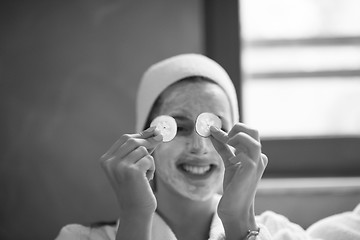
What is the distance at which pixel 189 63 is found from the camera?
123 cm

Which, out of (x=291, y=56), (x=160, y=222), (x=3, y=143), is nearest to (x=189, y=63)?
(x=160, y=222)

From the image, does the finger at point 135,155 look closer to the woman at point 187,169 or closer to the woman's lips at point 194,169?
the woman at point 187,169

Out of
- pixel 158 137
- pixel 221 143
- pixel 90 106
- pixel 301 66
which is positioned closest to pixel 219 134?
pixel 221 143

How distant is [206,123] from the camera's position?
107cm

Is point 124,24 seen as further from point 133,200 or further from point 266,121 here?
point 133,200

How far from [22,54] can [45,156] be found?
31 centimetres

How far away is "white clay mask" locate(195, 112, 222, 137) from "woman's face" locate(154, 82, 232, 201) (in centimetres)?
6

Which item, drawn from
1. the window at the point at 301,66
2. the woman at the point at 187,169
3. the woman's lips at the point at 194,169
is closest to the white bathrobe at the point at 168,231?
the woman at the point at 187,169

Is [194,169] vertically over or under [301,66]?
under

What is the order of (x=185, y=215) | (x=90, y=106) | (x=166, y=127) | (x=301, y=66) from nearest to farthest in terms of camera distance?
(x=166, y=127) < (x=185, y=215) < (x=90, y=106) < (x=301, y=66)

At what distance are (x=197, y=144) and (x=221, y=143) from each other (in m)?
0.09

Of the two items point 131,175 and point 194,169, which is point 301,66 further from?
point 131,175

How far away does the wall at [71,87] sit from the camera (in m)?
1.45

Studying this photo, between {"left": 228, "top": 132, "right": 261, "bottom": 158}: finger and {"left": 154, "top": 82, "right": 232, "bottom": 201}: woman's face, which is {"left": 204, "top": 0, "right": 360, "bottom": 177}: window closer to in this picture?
{"left": 154, "top": 82, "right": 232, "bottom": 201}: woman's face
